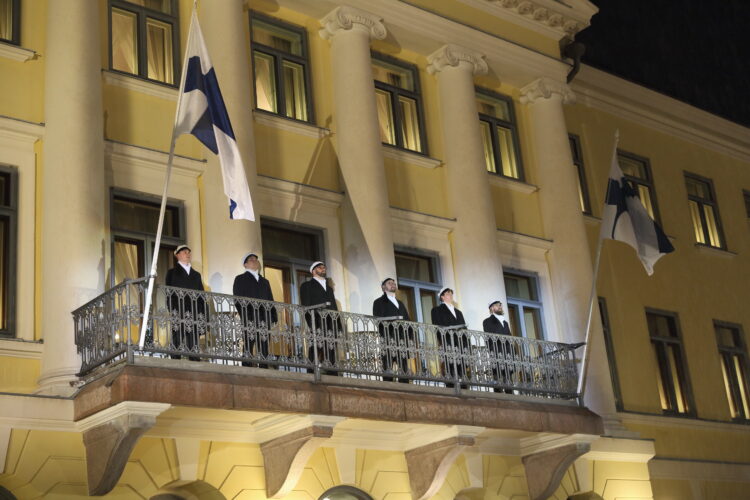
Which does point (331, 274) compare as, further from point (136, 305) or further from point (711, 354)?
point (711, 354)

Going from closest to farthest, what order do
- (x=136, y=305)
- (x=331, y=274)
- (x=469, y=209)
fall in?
1. (x=136, y=305)
2. (x=331, y=274)
3. (x=469, y=209)

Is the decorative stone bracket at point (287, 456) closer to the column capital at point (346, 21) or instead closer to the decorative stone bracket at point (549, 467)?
the decorative stone bracket at point (549, 467)

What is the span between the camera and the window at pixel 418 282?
60.2 feet

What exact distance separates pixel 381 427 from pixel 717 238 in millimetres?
12771

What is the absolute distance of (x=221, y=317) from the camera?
13586mm

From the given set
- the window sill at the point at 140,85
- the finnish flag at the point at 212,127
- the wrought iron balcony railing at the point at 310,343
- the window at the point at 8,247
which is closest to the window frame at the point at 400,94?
the wrought iron balcony railing at the point at 310,343

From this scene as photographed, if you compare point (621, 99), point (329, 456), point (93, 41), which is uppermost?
point (621, 99)

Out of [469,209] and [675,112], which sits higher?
[675,112]

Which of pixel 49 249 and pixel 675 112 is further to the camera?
pixel 675 112

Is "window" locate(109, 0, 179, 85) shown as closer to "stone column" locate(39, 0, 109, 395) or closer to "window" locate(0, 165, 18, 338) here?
"stone column" locate(39, 0, 109, 395)

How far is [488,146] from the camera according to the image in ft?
68.9

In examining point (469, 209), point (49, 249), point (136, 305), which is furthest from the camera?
point (469, 209)

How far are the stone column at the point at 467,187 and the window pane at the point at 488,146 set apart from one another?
0.98 m

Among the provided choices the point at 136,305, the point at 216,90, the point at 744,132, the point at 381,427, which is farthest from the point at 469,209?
the point at 744,132
